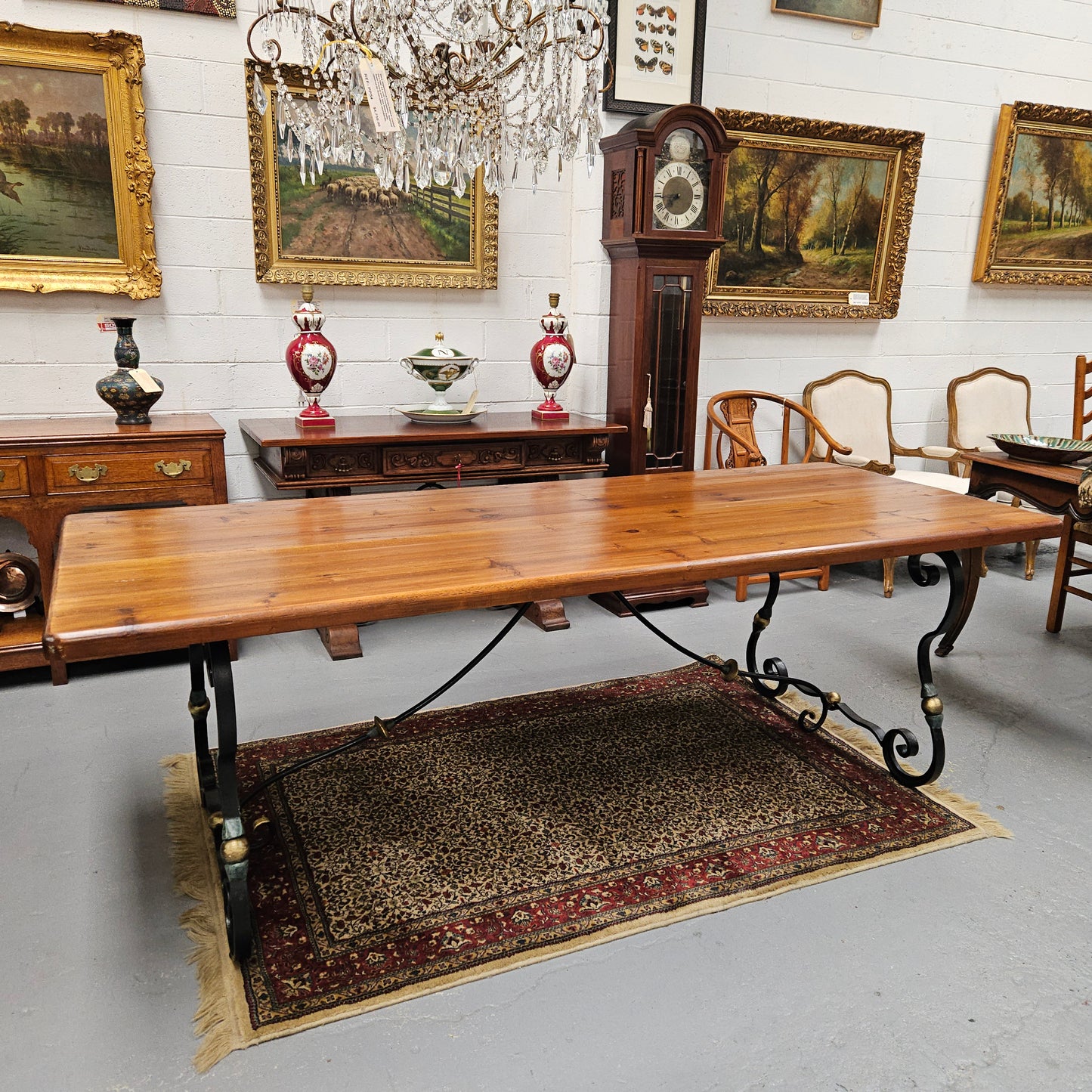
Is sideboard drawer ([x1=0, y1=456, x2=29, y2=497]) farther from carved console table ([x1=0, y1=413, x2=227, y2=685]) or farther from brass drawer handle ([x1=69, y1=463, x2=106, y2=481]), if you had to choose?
brass drawer handle ([x1=69, y1=463, x2=106, y2=481])

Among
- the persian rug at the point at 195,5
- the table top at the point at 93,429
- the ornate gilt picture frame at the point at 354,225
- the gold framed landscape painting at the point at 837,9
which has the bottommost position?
the table top at the point at 93,429

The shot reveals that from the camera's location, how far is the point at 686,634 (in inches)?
146

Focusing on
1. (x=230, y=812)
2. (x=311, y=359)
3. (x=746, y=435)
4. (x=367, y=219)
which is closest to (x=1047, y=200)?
(x=746, y=435)

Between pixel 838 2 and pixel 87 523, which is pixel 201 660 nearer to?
pixel 87 523

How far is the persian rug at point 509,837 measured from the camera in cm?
185

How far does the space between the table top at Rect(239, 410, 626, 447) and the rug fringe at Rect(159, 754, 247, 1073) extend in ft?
4.11

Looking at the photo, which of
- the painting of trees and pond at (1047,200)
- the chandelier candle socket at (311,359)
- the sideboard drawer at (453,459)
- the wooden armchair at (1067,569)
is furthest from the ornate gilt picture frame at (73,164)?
the painting of trees and pond at (1047,200)

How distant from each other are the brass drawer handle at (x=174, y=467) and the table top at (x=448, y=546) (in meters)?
0.99

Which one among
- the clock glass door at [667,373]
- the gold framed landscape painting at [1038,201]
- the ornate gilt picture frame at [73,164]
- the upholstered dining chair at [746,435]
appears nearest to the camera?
the ornate gilt picture frame at [73,164]

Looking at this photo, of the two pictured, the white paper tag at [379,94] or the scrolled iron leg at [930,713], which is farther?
the scrolled iron leg at [930,713]

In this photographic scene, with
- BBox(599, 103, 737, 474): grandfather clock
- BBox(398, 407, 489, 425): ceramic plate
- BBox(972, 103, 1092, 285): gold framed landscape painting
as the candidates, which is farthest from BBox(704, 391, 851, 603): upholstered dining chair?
BBox(972, 103, 1092, 285): gold framed landscape painting

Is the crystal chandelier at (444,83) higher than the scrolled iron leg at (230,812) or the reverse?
higher

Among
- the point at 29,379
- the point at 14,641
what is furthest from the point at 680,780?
the point at 29,379

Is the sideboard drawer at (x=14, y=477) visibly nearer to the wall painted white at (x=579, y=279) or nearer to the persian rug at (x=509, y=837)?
the wall painted white at (x=579, y=279)
